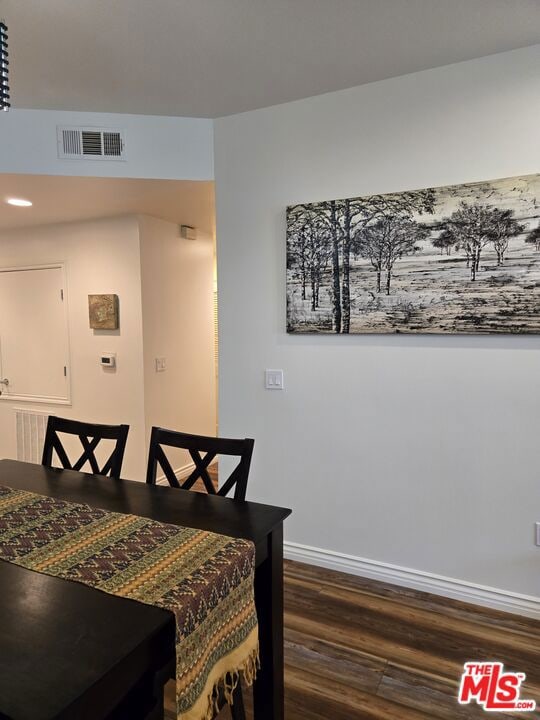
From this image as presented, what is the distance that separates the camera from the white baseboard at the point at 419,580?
89.0 inches

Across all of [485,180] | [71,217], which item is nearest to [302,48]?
[485,180]

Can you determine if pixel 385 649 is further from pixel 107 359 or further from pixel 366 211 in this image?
pixel 107 359

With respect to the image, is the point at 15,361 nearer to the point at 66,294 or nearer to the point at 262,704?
the point at 66,294

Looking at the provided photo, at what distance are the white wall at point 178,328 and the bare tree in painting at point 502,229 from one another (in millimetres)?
2561

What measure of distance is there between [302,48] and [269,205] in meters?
0.79

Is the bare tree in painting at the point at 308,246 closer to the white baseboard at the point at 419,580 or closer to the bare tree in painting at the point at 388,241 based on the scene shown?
the bare tree in painting at the point at 388,241

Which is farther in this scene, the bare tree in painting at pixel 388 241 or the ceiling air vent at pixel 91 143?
the ceiling air vent at pixel 91 143

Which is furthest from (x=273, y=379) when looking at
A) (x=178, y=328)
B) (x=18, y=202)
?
(x=18, y=202)

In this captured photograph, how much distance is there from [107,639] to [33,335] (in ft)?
12.5

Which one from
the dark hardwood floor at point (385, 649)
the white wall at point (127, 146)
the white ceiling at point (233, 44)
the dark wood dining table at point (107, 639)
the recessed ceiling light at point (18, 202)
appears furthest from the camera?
the recessed ceiling light at point (18, 202)

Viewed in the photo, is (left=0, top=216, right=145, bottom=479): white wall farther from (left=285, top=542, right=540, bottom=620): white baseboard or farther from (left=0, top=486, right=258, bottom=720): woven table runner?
(left=0, top=486, right=258, bottom=720): woven table runner

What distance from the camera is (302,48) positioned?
2117 millimetres

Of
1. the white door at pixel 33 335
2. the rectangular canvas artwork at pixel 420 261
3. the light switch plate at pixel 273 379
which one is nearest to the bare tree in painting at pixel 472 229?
the rectangular canvas artwork at pixel 420 261

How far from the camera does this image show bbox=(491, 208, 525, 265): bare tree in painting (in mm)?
2127
